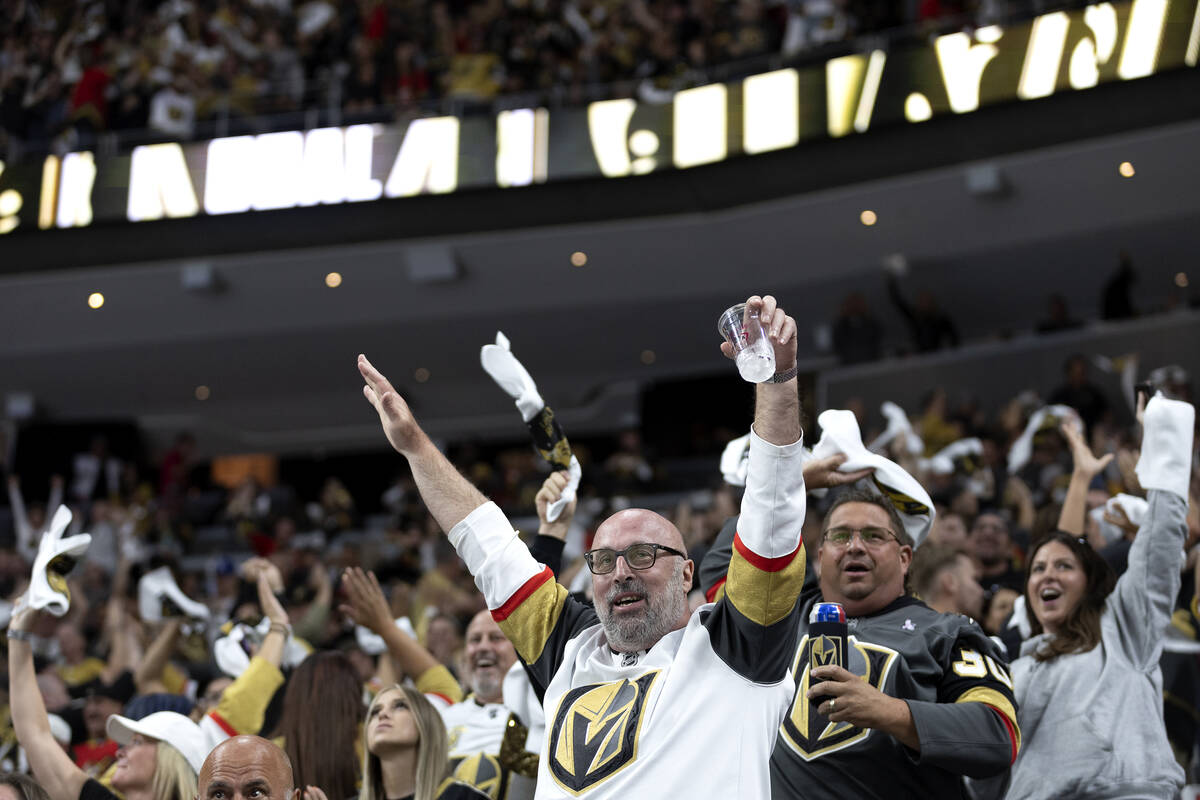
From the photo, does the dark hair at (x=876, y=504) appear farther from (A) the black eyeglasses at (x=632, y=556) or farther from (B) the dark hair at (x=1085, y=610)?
(A) the black eyeglasses at (x=632, y=556)

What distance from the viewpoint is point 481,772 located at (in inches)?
151

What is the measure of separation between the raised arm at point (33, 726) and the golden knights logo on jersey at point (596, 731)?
1.59 m

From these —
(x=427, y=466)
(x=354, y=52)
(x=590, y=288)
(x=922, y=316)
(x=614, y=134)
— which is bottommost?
(x=427, y=466)

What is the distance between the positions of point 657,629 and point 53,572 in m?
2.03

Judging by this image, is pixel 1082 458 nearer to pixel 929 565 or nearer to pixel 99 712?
pixel 929 565

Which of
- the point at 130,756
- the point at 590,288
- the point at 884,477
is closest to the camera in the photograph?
the point at 884,477

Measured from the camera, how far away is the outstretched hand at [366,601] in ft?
12.9

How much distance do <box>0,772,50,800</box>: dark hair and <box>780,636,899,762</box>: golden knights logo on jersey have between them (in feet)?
5.66

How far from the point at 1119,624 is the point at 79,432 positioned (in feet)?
46.8

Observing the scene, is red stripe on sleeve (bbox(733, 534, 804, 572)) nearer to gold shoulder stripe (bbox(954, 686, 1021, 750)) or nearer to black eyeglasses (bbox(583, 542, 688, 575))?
black eyeglasses (bbox(583, 542, 688, 575))

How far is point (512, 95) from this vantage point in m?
11.5

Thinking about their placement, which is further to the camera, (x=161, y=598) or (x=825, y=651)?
(x=161, y=598)

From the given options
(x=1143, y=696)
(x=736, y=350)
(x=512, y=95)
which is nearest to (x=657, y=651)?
(x=736, y=350)

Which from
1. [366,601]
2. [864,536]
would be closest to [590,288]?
[366,601]
